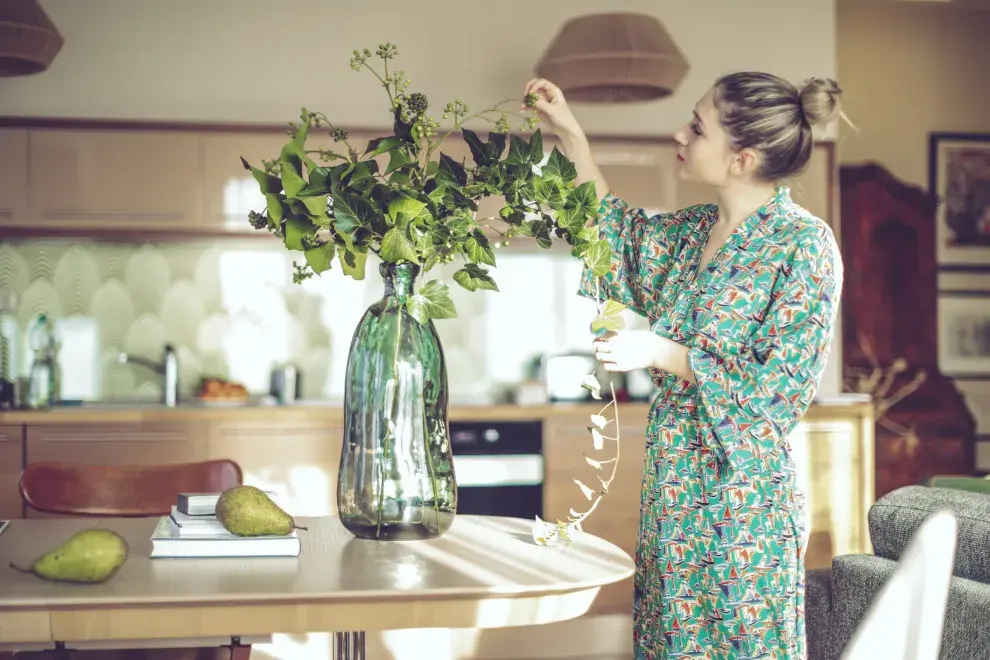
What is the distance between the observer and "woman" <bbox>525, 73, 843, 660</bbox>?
1.66m

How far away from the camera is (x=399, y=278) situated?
5.55 feet

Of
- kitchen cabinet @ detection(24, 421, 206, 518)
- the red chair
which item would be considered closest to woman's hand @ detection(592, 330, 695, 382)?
the red chair

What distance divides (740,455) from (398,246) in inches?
24.8

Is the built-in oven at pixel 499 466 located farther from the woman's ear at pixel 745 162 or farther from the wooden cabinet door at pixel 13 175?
the woman's ear at pixel 745 162

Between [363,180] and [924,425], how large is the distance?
209 inches

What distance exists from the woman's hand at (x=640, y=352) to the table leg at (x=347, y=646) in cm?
57

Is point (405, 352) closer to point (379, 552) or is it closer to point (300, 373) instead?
point (379, 552)

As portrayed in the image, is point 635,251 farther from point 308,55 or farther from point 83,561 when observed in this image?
point 308,55

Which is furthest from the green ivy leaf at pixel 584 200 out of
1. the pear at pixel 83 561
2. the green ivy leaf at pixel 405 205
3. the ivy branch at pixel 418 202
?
the pear at pixel 83 561

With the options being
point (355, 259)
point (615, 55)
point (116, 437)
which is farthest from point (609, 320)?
point (116, 437)

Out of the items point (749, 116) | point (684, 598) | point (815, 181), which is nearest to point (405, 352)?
point (684, 598)

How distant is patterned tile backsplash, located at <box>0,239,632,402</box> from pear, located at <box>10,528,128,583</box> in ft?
11.7

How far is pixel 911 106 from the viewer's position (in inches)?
249

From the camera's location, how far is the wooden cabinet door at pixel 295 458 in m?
4.47
